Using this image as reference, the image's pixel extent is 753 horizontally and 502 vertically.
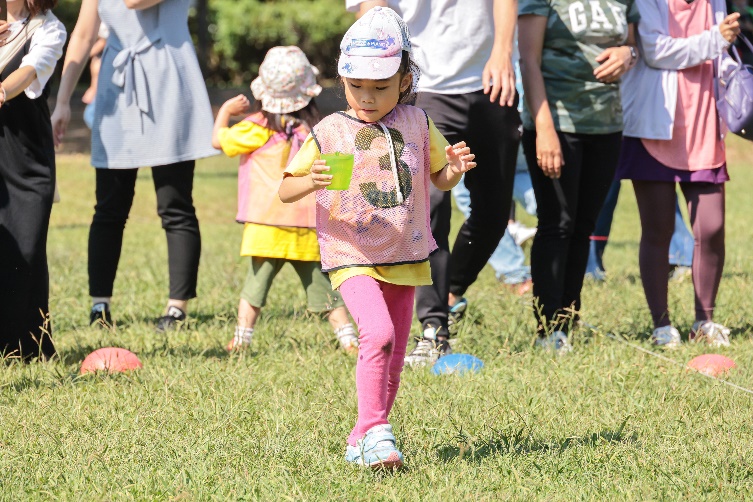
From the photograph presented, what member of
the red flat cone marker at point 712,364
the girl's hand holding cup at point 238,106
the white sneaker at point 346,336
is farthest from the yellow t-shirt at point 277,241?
the red flat cone marker at point 712,364

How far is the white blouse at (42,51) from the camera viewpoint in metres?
5.03

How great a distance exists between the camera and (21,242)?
521 cm

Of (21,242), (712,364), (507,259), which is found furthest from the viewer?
(507,259)

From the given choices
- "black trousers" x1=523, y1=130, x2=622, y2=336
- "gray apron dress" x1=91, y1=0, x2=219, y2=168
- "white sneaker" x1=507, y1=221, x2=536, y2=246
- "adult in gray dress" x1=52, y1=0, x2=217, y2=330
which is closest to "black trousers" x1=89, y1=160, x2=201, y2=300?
"adult in gray dress" x1=52, y1=0, x2=217, y2=330

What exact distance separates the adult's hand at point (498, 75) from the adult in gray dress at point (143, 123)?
1.69m

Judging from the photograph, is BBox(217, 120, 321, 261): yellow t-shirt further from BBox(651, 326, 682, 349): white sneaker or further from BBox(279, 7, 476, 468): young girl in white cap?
BBox(279, 7, 476, 468): young girl in white cap

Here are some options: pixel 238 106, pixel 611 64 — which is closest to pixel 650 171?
pixel 611 64

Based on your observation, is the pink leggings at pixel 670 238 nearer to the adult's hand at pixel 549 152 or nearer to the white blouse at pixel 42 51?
the adult's hand at pixel 549 152

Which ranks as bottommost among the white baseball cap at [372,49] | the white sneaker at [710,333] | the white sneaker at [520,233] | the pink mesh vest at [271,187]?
the white sneaker at [520,233]

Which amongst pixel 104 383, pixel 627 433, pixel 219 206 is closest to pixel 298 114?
pixel 104 383

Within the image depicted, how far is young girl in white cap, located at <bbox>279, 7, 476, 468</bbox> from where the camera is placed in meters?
3.65

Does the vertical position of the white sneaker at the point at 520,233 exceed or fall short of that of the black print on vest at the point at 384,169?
it falls short

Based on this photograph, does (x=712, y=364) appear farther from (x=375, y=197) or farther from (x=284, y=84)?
(x=284, y=84)

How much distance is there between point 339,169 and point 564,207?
223 centimetres
